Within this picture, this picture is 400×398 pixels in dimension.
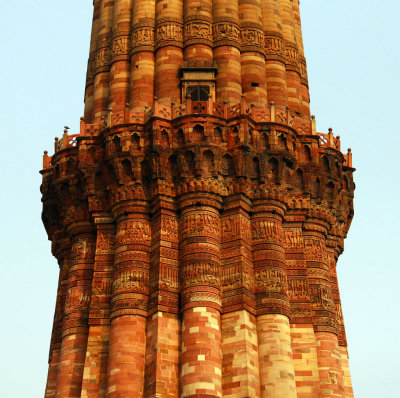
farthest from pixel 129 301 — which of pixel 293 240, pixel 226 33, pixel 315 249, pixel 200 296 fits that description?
pixel 226 33

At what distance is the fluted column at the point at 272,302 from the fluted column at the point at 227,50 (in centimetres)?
381

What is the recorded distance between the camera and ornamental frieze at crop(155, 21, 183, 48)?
26.3 m

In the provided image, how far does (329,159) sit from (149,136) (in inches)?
204

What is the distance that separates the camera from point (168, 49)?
2620cm

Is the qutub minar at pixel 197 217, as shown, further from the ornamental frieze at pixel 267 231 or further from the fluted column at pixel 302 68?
the fluted column at pixel 302 68

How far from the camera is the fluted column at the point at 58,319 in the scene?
23998 mm

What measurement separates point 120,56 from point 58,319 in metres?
8.15

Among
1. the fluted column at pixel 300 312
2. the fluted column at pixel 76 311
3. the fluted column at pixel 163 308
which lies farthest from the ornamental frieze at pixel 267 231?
the fluted column at pixel 76 311

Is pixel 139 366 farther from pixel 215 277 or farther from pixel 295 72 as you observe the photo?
pixel 295 72

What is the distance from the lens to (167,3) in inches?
1069

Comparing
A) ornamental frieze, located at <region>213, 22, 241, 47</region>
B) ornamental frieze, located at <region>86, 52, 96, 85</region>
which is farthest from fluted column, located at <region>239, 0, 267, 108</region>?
ornamental frieze, located at <region>86, 52, 96, 85</region>

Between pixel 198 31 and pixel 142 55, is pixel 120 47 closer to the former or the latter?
pixel 142 55

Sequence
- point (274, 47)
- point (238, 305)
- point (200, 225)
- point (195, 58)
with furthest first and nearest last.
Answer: point (274, 47)
point (195, 58)
point (200, 225)
point (238, 305)

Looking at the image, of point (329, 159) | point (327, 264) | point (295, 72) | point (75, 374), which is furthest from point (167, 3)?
point (75, 374)
